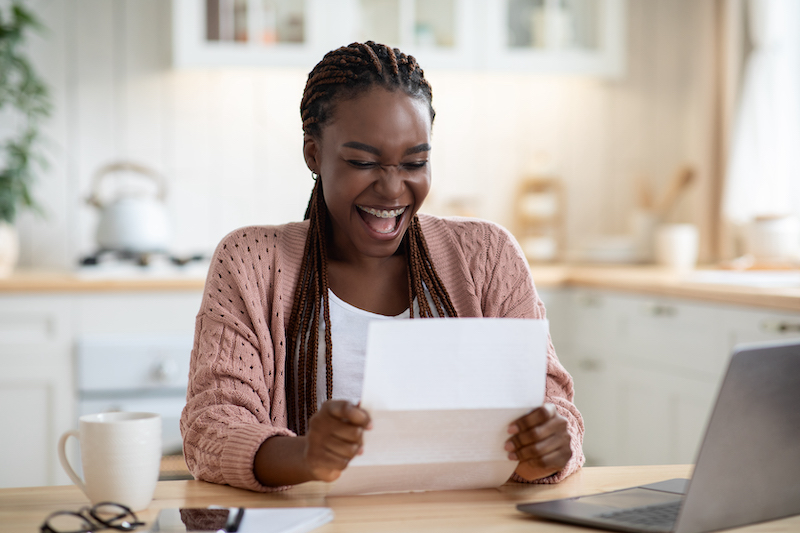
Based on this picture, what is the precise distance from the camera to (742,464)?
2.51 feet

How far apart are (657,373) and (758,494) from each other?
1.60 metres

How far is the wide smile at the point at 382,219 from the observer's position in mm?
1260

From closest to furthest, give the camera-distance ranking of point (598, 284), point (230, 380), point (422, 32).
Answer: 1. point (230, 380)
2. point (598, 284)
3. point (422, 32)

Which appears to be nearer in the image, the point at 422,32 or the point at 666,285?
the point at 666,285

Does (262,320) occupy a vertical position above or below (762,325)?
above

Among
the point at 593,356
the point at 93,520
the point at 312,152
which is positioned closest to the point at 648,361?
the point at 593,356

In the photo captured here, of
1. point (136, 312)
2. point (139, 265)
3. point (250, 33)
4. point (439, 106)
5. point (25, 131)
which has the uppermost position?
point (250, 33)

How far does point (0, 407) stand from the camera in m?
2.43


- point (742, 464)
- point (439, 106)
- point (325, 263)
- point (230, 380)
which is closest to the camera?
point (742, 464)

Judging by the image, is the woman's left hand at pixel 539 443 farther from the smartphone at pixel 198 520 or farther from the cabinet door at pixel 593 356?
the cabinet door at pixel 593 356

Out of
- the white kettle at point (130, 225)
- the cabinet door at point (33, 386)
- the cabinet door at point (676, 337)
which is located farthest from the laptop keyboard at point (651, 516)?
the white kettle at point (130, 225)

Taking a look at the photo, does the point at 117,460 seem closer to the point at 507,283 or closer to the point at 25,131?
the point at 507,283

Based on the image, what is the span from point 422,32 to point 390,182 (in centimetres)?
196

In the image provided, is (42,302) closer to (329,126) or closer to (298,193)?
(298,193)
